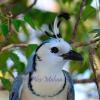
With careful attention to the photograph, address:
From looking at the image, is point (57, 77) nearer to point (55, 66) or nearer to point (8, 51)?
point (55, 66)

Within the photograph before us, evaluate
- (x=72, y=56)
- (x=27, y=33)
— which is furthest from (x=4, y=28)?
(x=27, y=33)

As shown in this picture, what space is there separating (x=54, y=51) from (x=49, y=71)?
119 millimetres

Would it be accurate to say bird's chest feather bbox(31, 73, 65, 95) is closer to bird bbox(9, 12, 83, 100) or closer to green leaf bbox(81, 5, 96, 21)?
bird bbox(9, 12, 83, 100)

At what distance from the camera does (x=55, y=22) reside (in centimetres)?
276

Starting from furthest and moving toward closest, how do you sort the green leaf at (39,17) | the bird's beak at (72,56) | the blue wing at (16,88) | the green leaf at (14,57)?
the green leaf at (39,17) → the green leaf at (14,57) → the blue wing at (16,88) → the bird's beak at (72,56)

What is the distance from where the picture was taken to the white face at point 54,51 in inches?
107

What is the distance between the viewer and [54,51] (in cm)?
273

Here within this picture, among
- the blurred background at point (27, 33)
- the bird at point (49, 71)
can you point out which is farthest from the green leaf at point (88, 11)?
the bird at point (49, 71)

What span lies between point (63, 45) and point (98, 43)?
0.32 meters

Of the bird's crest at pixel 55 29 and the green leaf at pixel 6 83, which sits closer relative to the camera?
the bird's crest at pixel 55 29

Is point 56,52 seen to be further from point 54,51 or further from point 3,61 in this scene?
point 3,61

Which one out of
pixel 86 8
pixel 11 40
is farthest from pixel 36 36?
pixel 86 8

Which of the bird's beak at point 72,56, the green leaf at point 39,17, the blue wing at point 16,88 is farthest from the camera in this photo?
the green leaf at point 39,17

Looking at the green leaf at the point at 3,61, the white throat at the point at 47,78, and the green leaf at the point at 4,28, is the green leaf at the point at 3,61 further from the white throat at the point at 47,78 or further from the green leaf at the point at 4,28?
the white throat at the point at 47,78
